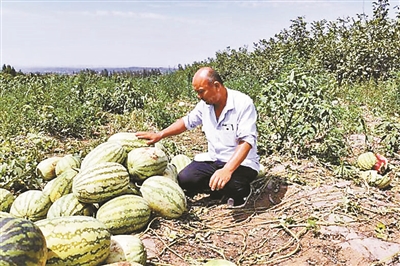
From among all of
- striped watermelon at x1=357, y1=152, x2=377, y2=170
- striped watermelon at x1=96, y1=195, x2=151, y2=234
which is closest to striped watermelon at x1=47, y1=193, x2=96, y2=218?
striped watermelon at x1=96, y1=195, x2=151, y2=234

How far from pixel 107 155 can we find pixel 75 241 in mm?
1410

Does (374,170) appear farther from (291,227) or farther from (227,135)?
(227,135)

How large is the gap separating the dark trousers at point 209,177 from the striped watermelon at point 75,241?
1.83 meters

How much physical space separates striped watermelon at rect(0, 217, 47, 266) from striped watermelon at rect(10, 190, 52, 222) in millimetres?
1244

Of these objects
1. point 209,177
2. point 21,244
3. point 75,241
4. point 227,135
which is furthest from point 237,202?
point 21,244

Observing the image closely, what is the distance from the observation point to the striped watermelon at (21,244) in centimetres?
223

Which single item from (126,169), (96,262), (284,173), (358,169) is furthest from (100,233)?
(358,169)

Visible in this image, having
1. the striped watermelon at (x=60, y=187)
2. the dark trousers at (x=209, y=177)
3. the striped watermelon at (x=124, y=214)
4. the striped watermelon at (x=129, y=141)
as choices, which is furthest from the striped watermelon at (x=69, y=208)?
the dark trousers at (x=209, y=177)

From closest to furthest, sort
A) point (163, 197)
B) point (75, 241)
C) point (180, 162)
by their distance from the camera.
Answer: point (75, 241) → point (163, 197) → point (180, 162)

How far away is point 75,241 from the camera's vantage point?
8.73 ft

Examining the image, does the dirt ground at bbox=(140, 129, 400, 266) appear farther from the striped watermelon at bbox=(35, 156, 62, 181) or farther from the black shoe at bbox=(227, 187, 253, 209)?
the striped watermelon at bbox=(35, 156, 62, 181)

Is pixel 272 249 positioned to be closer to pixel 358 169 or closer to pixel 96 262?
pixel 96 262

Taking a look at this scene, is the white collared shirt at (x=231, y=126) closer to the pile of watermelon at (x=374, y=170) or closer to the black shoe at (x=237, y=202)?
the black shoe at (x=237, y=202)

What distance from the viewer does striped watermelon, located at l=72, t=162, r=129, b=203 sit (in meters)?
3.52
